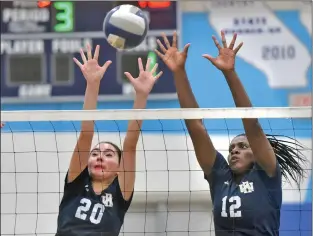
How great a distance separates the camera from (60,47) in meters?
6.30

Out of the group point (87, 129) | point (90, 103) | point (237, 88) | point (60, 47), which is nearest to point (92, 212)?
point (87, 129)

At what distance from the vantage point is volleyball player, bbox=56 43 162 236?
3805 millimetres

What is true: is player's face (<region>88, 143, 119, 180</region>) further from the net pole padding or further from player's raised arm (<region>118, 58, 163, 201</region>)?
the net pole padding

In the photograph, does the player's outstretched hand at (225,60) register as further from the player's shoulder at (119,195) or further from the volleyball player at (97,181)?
the player's shoulder at (119,195)

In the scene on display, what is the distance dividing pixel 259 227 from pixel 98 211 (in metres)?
Result: 0.71

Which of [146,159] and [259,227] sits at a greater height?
[146,159]

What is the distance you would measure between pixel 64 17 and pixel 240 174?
2.91 m

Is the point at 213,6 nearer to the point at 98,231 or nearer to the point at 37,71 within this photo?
the point at 37,71

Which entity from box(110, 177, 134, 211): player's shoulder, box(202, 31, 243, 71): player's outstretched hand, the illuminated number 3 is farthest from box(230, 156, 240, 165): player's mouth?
the illuminated number 3

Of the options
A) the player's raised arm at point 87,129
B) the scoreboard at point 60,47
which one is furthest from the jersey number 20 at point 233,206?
the scoreboard at point 60,47

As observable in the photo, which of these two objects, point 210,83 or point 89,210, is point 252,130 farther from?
point 210,83

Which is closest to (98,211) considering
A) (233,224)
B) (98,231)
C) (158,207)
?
(98,231)

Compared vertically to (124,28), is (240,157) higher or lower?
lower

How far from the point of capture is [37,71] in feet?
20.9
